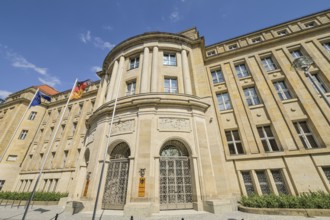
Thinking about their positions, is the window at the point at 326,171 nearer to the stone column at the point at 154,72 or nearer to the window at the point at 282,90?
the window at the point at 282,90

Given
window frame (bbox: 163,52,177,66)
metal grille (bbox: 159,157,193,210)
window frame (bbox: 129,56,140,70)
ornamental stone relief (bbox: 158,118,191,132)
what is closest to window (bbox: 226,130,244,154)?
ornamental stone relief (bbox: 158,118,191,132)

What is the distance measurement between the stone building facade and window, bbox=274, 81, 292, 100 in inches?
3.1

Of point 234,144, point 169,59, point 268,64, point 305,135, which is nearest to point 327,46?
point 268,64

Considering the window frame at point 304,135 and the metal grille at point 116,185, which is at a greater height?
the window frame at point 304,135

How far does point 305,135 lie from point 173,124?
33.7 feet

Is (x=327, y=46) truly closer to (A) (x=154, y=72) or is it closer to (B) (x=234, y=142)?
(B) (x=234, y=142)

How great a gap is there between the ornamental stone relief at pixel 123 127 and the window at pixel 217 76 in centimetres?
1075

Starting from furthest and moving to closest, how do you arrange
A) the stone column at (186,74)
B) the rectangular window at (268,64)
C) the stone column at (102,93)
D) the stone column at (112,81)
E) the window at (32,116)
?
the window at (32,116)
the stone column at (102,93)
the rectangular window at (268,64)
the stone column at (112,81)
the stone column at (186,74)

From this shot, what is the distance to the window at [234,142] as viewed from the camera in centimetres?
1291

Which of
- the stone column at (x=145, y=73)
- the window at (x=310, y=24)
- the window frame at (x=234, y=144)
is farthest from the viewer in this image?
the window at (x=310, y=24)

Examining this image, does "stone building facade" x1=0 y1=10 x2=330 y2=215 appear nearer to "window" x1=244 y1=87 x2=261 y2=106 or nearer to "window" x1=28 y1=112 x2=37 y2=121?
"window" x1=244 y1=87 x2=261 y2=106

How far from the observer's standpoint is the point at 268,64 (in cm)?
1628

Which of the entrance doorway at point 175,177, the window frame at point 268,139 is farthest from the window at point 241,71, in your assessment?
the entrance doorway at point 175,177

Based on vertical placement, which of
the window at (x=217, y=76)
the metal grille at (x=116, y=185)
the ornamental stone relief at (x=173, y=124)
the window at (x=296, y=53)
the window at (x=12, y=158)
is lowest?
the metal grille at (x=116, y=185)
